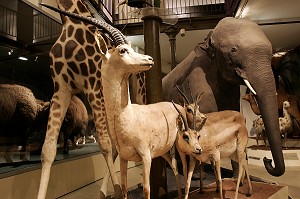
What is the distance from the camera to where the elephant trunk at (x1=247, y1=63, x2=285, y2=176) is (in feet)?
6.98

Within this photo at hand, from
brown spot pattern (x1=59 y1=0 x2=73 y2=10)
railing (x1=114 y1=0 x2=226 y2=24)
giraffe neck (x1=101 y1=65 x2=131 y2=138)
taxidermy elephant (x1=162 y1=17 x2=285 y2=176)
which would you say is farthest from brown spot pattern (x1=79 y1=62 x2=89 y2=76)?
railing (x1=114 y1=0 x2=226 y2=24)

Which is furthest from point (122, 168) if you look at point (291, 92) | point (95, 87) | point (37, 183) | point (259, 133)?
point (291, 92)

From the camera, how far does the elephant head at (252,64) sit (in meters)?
2.17

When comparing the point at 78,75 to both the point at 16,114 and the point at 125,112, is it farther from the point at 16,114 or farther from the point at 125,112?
the point at 125,112

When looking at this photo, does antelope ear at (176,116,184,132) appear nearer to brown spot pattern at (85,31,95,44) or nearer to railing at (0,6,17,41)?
brown spot pattern at (85,31,95,44)

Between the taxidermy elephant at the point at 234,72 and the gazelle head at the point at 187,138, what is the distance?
0.73 metres

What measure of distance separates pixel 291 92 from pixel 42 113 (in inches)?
217

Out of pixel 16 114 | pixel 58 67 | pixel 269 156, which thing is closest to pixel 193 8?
pixel 269 156

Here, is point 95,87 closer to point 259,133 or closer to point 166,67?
point 259,133

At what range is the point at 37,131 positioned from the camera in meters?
2.89

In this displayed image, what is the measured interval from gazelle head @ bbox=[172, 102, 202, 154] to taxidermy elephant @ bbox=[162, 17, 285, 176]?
0.73m

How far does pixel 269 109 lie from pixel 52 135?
5.40 ft

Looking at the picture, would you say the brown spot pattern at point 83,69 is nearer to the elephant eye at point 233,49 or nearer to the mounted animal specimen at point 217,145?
the mounted animal specimen at point 217,145

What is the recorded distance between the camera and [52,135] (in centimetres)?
219
